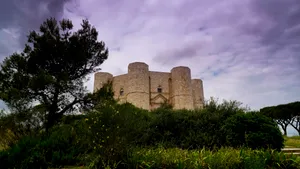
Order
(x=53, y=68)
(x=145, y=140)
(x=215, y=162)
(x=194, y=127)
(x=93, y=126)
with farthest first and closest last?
(x=53, y=68), (x=194, y=127), (x=145, y=140), (x=93, y=126), (x=215, y=162)

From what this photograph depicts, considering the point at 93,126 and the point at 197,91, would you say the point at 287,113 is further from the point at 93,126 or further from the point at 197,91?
the point at 93,126

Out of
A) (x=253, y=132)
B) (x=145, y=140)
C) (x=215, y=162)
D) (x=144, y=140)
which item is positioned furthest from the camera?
(x=145, y=140)

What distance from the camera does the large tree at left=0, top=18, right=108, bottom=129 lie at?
37.6ft

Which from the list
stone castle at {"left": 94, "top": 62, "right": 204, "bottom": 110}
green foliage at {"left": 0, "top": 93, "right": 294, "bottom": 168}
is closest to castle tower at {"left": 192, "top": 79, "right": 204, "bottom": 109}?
stone castle at {"left": 94, "top": 62, "right": 204, "bottom": 110}

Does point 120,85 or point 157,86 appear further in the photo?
point 120,85

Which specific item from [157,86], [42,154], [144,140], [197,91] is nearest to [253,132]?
[144,140]

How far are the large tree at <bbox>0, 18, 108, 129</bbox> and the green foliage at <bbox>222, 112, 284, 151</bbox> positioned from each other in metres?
8.53

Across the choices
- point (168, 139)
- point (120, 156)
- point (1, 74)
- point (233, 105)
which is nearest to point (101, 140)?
point (120, 156)

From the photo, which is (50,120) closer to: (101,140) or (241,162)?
(101,140)

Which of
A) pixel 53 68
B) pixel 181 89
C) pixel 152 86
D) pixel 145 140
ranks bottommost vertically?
pixel 145 140

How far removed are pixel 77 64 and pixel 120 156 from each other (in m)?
10.5

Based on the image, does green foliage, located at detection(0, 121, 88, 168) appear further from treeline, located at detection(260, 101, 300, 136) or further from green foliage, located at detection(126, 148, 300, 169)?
treeline, located at detection(260, 101, 300, 136)

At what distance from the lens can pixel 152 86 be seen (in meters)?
30.6

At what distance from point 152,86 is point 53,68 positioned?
18644mm
